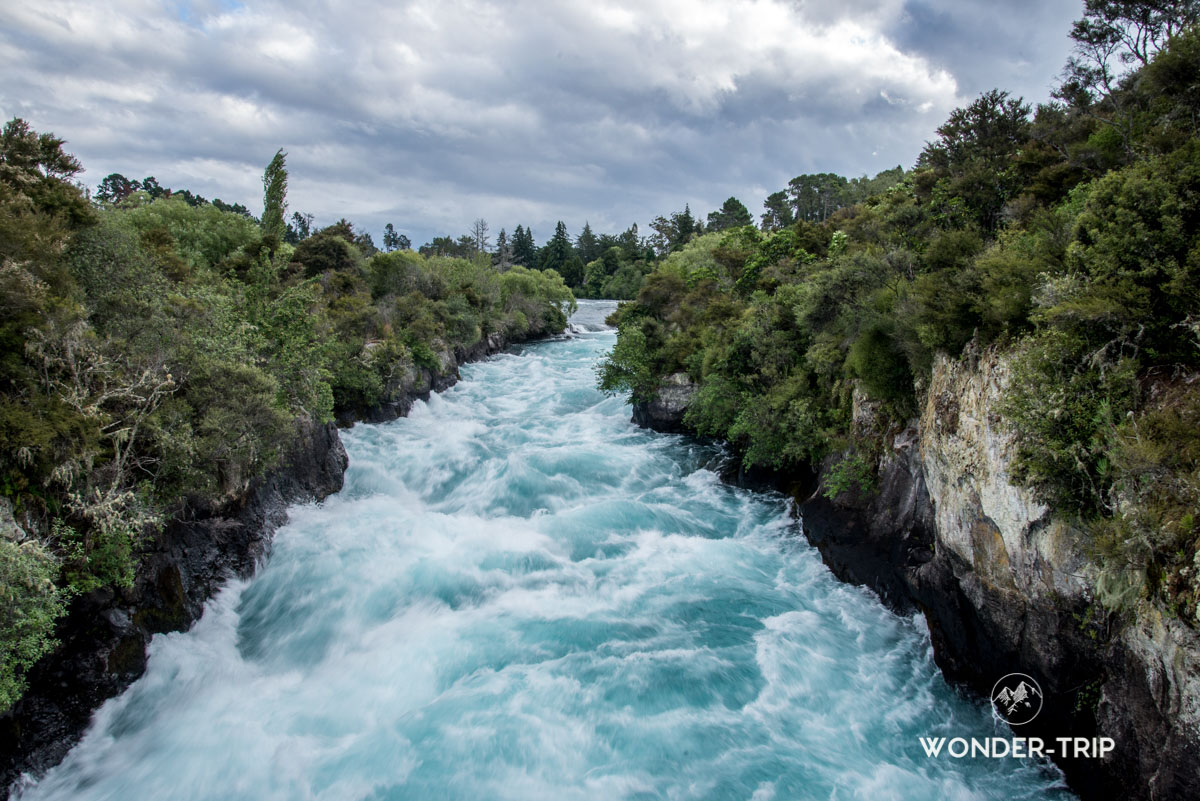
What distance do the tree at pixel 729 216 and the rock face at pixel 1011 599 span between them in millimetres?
84702

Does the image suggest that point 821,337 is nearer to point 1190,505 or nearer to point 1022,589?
point 1022,589

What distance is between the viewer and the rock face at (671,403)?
21500 millimetres

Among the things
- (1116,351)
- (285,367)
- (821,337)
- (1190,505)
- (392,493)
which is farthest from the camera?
(392,493)

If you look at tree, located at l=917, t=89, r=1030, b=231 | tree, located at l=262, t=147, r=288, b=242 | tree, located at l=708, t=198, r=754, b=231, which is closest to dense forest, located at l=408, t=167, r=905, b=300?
tree, located at l=708, t=198, r=754, b=231

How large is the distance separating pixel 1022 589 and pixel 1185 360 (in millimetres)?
3361

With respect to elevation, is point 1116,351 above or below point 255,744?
above

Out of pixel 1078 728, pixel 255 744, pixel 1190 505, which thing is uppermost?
pixel 1190 505

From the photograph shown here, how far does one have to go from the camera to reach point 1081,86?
15102 millimetres

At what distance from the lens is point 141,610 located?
28.8 feet

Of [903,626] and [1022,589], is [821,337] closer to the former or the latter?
[903,626]

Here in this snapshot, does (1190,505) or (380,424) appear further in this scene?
(380,424)

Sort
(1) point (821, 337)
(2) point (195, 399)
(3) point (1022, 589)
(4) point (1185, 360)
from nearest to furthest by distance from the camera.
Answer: (4) point (1185, 360)
(3) point (1022, 589)
(2) point (195, 399)
(1) point (821, 337)

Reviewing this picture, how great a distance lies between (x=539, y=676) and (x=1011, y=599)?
716cm

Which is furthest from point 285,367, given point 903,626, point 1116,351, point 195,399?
point 1116,351
